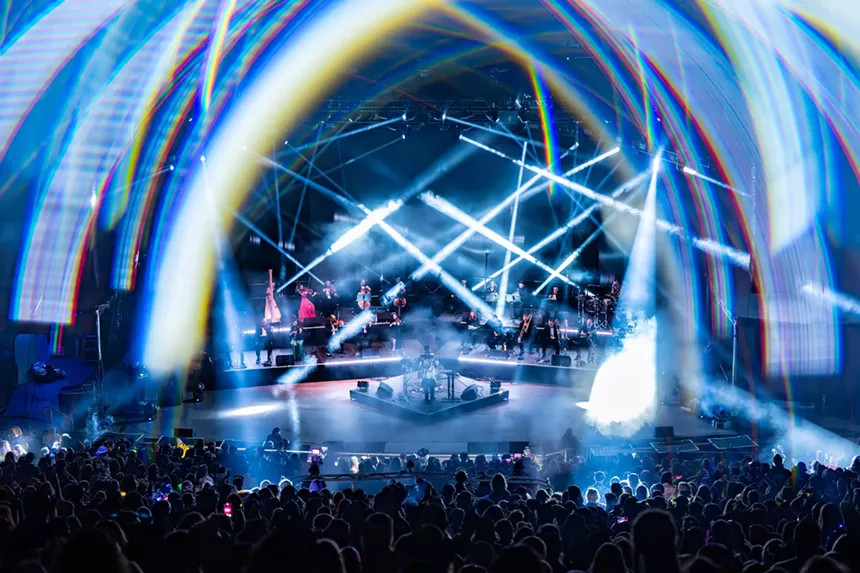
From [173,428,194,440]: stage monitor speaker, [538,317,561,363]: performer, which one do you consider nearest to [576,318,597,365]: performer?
[538,317,561,363]: performer

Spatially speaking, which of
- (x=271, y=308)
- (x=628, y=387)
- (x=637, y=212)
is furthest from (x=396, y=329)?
(x=637, y=212)

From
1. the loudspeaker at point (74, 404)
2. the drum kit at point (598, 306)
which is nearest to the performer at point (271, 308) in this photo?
the loudspeaker at point (74, 404)

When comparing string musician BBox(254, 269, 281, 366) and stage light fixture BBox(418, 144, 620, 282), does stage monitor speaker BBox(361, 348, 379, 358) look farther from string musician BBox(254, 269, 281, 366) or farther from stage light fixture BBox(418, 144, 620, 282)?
stage light fixture BBox(418, 144, 620, 282)

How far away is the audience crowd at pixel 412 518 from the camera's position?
8.52 feet

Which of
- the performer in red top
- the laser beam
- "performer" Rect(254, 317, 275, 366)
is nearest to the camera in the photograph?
"performer" Rect(254, 317, 275, 366)

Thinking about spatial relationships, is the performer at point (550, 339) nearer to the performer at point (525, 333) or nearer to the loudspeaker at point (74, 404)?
the performer at point (525, 333)

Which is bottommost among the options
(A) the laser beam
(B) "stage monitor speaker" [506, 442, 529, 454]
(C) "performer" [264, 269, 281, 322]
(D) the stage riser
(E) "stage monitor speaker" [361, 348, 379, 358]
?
(B) "stage monitor speaker" [506, 442, 529, 454]

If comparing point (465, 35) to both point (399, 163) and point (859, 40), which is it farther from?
point (859, 40)

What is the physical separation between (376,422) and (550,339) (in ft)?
22.5

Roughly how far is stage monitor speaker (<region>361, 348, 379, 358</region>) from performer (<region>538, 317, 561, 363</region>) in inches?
184

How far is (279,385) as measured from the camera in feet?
66.3

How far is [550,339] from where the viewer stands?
69.7ft

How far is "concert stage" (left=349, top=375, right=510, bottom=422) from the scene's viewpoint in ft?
55.2

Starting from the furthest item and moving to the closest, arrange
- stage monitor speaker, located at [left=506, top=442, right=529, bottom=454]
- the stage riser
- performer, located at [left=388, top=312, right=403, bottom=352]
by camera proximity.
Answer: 1. performer, located at [left=388, top=312, right=403, bottom=352]
2. the stage riser
3. stage monitor speaker, located at [left=506, top=442, right=529, bottom=454]
